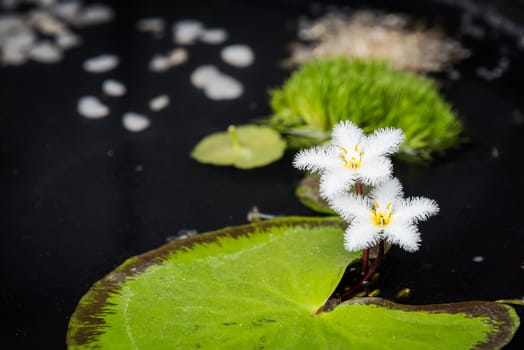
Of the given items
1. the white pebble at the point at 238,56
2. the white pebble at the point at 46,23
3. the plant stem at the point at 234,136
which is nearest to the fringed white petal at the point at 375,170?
the plant stem at the point at 234,136

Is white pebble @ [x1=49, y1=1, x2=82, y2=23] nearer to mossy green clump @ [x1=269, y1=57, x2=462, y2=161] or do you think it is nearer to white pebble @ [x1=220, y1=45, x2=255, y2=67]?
white pebble @ [x1=220, y1=45, x2=255, y2=67]

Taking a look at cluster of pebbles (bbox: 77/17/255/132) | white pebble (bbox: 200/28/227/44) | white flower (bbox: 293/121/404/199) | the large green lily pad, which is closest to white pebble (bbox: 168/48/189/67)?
cluster of pebbles (bbox: 77/17/255/132)

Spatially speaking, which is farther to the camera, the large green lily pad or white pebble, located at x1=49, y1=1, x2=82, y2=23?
white pebble, located at x1=49, y1=1, x2=82, y2=23

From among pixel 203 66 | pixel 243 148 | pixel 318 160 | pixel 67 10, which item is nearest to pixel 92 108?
pixel 203 66

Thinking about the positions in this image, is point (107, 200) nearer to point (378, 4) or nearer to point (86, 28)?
point (86, 28)

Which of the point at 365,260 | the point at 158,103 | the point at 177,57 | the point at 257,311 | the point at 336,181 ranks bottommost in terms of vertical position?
the point at 257,311

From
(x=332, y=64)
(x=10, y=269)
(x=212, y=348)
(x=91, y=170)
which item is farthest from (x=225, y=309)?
(x=332, y=64)

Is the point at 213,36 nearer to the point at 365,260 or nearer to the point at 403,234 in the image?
the point at 365,260
